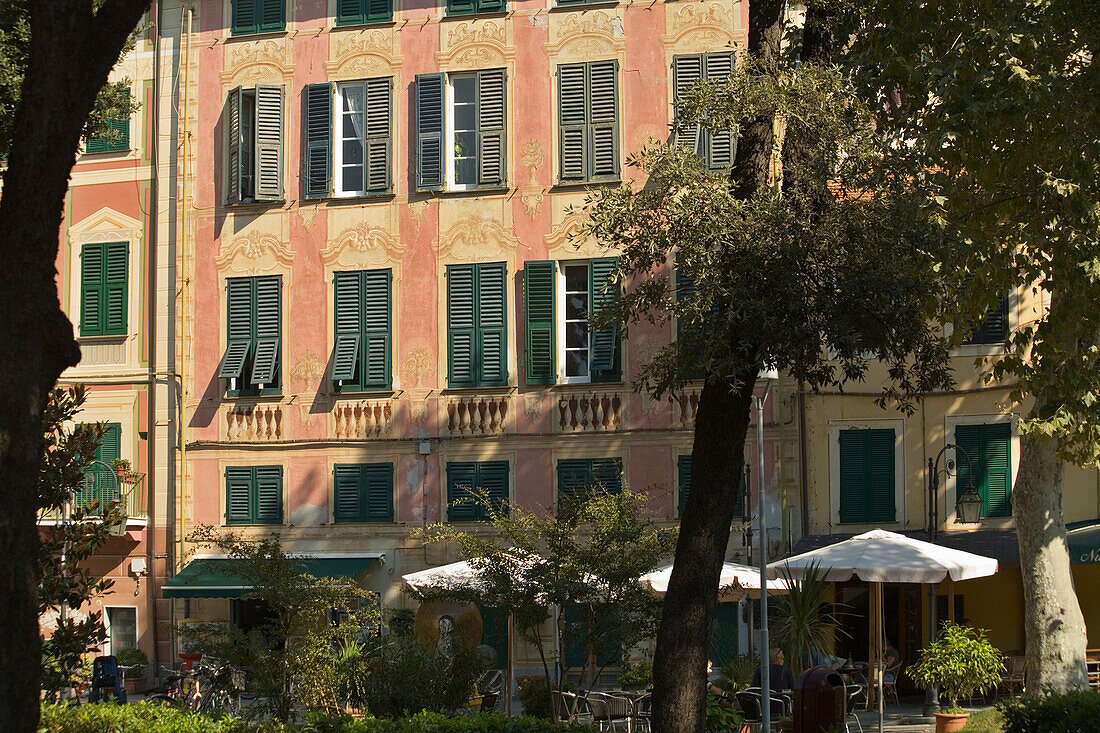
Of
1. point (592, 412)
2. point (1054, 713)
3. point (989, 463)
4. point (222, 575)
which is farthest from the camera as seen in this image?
point (222, 575)

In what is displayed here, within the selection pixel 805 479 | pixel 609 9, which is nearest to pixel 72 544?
pixel 805 479

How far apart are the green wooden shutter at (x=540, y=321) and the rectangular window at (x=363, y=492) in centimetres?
322

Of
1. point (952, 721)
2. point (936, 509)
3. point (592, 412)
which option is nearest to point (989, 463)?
point (936, 509)

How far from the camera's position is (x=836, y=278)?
36.8 feet

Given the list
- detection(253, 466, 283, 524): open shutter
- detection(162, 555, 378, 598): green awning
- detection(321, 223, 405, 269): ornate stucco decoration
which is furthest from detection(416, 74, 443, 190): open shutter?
detection(162, 555, 378, 598): green awning

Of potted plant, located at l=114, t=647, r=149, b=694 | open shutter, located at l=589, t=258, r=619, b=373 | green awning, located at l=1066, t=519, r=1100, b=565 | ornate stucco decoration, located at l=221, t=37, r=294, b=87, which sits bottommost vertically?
potted plant, located at l=114, t=647, r=149, b=694

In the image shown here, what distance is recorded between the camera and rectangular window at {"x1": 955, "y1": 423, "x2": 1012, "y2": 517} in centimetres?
2342

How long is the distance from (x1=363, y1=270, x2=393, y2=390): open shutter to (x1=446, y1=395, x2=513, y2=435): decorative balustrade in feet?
4.47

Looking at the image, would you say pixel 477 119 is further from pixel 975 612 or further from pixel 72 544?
pixel 72 544

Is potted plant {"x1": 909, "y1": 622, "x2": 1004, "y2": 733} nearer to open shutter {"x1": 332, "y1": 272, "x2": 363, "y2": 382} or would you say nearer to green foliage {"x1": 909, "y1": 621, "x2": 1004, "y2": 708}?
green foliage {"x1": 909, "y1": 621, "x2": 1004, "y2": 708}

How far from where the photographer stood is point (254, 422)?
25.9 meters

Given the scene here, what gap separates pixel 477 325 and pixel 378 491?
3.52 meters

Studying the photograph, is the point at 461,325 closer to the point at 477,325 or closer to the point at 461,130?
the point at 477,325

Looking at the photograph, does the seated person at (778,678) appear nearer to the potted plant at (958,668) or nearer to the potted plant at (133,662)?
the potted plant at (958,668)
